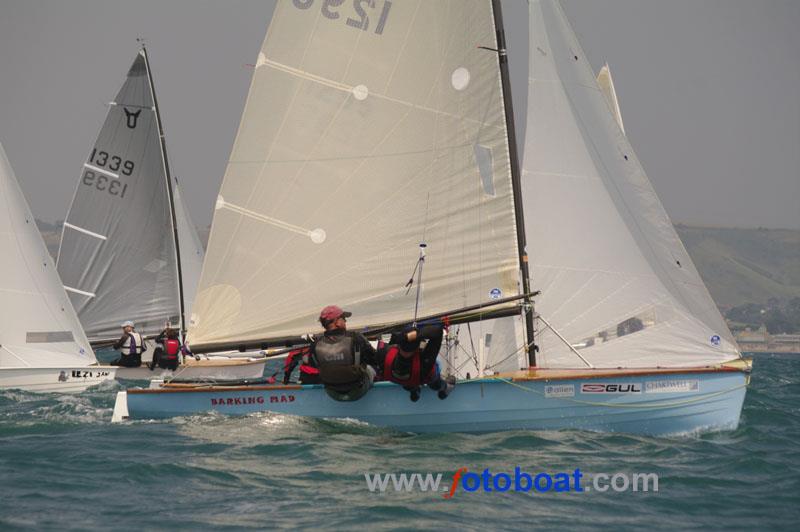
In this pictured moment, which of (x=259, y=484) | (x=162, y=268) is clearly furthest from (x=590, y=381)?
(x=162, y=268)

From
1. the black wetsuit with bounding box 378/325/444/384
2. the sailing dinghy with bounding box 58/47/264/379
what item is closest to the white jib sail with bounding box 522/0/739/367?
the black wetsuit with bounding box 378/325/444/384

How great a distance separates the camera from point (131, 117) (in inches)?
1187

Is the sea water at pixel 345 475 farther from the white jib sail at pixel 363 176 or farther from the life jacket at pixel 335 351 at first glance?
the white jib sail at pixel 363 176

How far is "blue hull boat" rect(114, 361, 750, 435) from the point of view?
531 inches

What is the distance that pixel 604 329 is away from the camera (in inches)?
581

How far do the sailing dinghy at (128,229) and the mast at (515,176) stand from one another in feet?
54.9

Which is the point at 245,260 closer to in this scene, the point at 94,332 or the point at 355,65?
the point at 355,65

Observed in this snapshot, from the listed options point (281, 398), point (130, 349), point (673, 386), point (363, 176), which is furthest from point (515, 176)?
point (130, 349)

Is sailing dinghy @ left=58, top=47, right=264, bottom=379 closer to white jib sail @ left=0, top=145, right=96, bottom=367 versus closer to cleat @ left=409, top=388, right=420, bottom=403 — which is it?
white jib sail @ left=0, top=145, right=96, bottom=367

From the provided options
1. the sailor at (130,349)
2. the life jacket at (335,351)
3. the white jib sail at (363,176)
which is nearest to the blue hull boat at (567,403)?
the life jacket at (335,351)

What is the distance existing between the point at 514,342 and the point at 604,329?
1415 mm

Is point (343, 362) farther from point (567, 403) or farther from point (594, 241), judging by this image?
point (594, 241)

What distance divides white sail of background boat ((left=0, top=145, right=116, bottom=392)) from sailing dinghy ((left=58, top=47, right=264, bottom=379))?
653 centimetres

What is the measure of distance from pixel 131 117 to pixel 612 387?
20.3 meters
